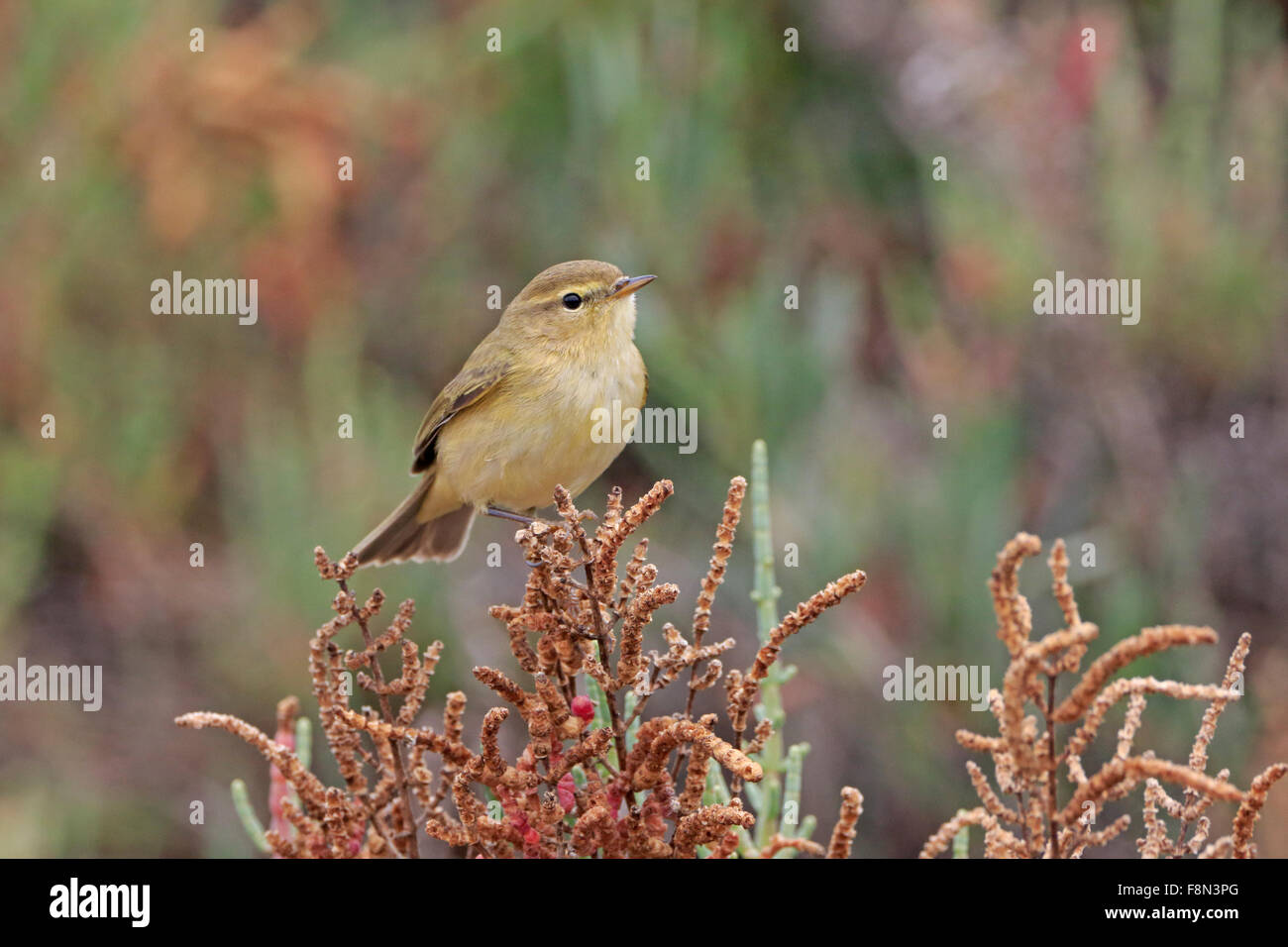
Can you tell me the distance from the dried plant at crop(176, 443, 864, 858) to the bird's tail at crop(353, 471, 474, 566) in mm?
1737

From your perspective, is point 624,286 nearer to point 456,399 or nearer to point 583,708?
point 456,399

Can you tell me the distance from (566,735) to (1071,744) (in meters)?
0.62

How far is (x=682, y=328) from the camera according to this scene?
16.2 ft

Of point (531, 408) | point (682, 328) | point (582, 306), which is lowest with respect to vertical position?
point (531, 408)

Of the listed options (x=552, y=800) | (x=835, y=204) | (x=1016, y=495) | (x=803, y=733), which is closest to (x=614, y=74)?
(x=835, y=204)

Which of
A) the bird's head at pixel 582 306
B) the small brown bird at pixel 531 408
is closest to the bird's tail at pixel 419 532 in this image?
the small brown bird at pixel 531 408

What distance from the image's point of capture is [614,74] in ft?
17.6

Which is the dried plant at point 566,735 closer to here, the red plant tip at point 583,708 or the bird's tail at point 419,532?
the red plant tip at point 583,708

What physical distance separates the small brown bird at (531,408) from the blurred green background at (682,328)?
3.84 feet

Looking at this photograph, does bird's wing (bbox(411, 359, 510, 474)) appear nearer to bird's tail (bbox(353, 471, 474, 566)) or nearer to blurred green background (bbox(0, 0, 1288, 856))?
bird's tail (bbox(353, 471, 474, 566))

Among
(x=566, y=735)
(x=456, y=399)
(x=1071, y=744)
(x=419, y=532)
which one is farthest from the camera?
(x=419, y=532)

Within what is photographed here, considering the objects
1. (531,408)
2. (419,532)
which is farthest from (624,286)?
(419,532)

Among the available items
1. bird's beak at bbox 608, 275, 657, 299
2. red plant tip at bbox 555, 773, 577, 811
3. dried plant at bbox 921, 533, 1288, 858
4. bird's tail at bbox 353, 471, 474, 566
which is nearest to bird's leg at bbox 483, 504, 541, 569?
bird's tail at bbox 353, 471, 474, 566
